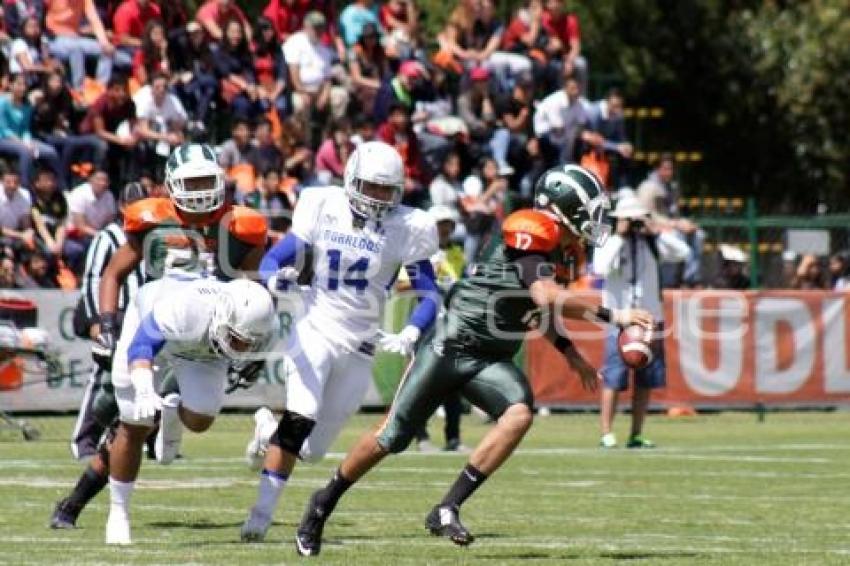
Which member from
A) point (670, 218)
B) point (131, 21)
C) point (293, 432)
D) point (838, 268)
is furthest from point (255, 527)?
point (670, 218)

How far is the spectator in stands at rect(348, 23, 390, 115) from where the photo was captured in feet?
74.8

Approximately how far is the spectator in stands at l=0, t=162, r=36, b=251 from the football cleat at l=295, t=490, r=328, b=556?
10.1m

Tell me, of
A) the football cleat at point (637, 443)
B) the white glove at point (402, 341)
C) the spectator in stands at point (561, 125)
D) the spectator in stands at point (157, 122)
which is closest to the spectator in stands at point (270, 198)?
the spectator in stands at point (157, 122)

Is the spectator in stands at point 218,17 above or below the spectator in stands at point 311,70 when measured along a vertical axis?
above

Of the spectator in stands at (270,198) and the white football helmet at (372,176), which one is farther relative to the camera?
the spectator in stands at (270,198)

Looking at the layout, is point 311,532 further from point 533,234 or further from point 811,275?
point 811,275

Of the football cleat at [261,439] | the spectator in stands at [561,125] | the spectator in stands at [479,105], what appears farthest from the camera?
the spectator in stands at [561,125]

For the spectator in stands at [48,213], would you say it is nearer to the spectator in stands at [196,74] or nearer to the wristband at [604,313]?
the spectator in stands at [196,74]

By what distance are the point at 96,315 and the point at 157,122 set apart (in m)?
6.99

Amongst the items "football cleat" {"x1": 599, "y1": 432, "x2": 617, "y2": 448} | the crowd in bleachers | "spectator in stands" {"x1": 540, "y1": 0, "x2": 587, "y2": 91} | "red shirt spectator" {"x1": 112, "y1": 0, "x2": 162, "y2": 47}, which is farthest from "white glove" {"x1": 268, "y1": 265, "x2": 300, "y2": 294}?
"spectator in stands" {"x1": 540, "y1": 0, "x2": 587, "y2": 91}

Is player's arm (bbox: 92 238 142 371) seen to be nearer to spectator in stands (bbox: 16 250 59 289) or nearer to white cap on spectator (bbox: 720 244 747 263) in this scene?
spectator in stands (bbox: 16 250 59 289)

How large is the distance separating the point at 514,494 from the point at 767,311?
8.73 metres

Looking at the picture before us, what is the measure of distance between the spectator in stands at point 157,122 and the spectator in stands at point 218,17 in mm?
1539

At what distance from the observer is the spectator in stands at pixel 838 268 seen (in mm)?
21984
